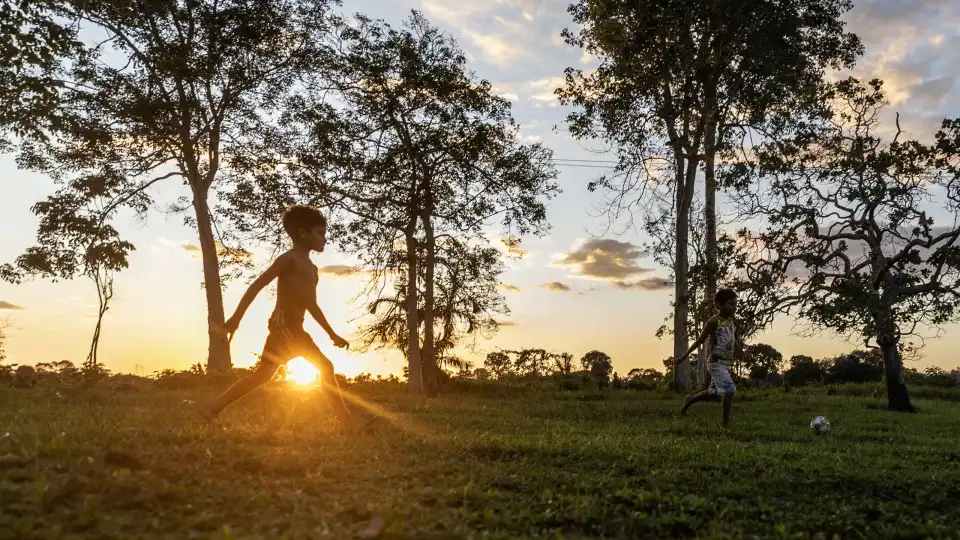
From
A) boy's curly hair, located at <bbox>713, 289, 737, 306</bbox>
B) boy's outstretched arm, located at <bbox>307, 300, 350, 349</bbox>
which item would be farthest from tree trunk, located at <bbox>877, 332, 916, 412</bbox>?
boy's outstretched arm, located at <bbox>307, 300, 350, 349</bbox>

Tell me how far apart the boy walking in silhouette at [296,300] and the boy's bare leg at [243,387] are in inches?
0.4

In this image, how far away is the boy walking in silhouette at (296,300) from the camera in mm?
8719

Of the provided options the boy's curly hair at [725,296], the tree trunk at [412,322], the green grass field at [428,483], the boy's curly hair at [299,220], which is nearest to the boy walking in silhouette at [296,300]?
the boy's curly hair at [299,220]

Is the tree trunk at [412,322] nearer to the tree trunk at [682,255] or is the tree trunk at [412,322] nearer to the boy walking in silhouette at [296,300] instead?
the tree trunk at [682,255]

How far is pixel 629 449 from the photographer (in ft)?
32.5

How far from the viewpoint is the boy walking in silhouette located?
8.72 metres

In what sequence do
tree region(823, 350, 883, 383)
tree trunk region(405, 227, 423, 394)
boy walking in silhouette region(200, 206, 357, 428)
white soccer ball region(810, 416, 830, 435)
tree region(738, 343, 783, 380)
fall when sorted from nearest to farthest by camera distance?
boy walking in silhouette region(200, 206, 357, 428) < white soccer ball region(810, 416, 830, 435) < tree trunk region(405, 227, 423, 394) < tree region(738, 343, 783, 380) < tree region(823, 350, 883, 383)

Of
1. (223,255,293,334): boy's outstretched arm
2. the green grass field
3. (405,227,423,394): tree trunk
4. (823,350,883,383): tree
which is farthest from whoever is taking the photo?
(823,350,883,383): tree

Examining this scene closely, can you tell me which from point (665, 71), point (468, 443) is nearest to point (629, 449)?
point (468, 443)

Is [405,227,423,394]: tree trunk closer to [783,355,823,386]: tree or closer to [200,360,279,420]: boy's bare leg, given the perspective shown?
[200,360,279,420]: boy's bare leg

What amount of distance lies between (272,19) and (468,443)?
2217cm

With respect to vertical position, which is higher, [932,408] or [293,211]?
[293,211]

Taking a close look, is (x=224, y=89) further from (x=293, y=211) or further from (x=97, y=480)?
(x=97, y=480)

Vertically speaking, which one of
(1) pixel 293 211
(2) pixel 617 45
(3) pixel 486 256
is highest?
(2) pixel 617 45
